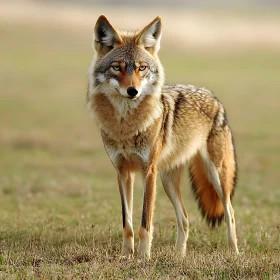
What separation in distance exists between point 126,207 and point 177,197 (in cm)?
137

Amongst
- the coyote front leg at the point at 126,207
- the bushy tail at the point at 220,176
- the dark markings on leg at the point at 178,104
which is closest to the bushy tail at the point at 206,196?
the bushy tail at the point at 220,176

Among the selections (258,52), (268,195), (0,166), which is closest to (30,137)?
(0,166)

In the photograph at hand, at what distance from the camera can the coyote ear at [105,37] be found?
7.49m

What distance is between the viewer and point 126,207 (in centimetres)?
776

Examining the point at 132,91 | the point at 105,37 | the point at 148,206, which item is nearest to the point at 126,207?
the point at 148,206

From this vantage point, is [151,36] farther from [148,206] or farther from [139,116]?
[148,206]

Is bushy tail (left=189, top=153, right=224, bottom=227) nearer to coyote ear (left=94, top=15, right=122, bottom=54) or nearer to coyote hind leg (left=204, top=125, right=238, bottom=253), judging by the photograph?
coyote hind leg (left=204, top=125, right=238, bottom=253)

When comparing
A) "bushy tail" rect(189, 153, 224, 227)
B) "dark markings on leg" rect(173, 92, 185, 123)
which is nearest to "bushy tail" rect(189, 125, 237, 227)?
"bushy tail" rect(189, 153, 224, 227)

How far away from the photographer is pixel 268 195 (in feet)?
43.5

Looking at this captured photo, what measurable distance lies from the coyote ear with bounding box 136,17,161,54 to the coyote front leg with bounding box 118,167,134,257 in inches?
59.7

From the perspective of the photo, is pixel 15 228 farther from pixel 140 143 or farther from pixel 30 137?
pixel 30 137

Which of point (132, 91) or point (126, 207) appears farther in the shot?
point (126, 207)

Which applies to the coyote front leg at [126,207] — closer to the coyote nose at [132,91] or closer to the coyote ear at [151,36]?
the coyote nose at [132,91]

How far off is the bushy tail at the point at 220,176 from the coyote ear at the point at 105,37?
2073 mm
